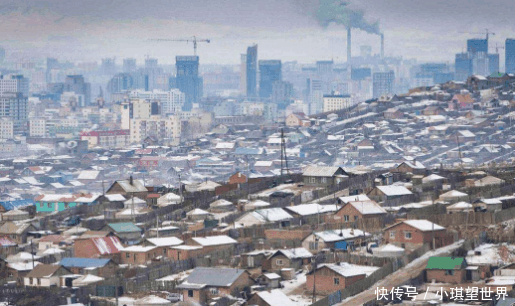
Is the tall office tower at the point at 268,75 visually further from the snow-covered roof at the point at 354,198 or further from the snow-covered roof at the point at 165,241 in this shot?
the snow-covered roof at the point at 165,241

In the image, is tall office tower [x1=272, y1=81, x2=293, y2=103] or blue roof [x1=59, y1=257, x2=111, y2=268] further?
tall office tower [x1=272, y1=81, x2=293, y2=103]

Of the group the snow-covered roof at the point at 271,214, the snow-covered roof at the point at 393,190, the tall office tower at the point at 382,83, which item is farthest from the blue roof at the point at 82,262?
the tall office tower at the point at 382,83

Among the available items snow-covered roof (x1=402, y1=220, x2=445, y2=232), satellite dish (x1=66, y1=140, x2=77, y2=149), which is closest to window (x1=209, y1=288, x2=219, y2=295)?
snow-covered roof (x1=402, y1=220, x2=445, y2=232)

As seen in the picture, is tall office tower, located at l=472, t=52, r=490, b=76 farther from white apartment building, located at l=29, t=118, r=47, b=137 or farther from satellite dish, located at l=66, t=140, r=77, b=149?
satellite dish, located at l=66, t=140, r=77, b=149

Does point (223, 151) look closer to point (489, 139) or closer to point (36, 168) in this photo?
point (36, 168)

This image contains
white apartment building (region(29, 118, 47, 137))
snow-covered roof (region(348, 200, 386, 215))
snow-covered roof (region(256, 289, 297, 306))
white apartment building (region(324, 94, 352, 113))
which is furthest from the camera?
white apartment building (region(324, 94, 352, 113))

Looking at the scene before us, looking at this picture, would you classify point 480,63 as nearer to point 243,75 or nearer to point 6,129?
point 243,75

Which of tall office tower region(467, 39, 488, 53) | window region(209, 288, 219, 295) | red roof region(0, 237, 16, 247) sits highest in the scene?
tall office tower region(467, 39, 488, 53)

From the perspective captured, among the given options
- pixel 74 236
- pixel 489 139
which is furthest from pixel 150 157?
pixel 74 236
